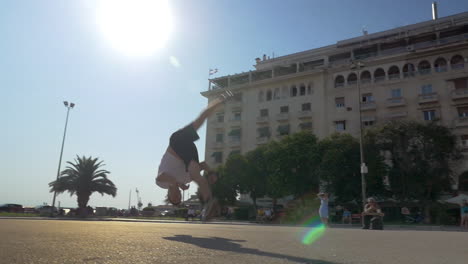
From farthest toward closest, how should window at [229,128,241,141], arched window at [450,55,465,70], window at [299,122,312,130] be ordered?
window at [229,128,241,141], window at [299,122,312,130], arched window at [450,55,465,70]

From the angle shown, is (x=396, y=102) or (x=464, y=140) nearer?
(x=464, y=140)

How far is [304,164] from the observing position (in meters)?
30.0

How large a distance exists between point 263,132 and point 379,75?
1484cm

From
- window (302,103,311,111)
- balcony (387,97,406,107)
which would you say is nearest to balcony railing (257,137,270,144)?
window (302,103,311,111)

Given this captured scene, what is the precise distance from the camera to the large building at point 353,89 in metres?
36.5

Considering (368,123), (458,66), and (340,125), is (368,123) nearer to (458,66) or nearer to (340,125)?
(340,125)

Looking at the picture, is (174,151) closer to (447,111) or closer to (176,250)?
(176,250)

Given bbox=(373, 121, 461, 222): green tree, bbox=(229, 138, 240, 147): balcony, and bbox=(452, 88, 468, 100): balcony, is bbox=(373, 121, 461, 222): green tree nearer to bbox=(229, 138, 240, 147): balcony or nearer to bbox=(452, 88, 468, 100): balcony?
bbox=(452, 88, 468, 100): balcony

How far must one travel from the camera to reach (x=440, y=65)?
37.8m

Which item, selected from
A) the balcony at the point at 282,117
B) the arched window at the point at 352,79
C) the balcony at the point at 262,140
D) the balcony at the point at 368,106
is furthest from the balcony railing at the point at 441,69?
the balcony at the point at 262,140

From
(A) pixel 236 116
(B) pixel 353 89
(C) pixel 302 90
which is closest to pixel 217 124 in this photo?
(A) pixel 236 116

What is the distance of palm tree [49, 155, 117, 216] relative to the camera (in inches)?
1355

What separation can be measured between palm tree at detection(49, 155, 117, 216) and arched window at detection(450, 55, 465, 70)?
35.3 metres

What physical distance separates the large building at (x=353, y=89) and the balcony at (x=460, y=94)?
8cm
